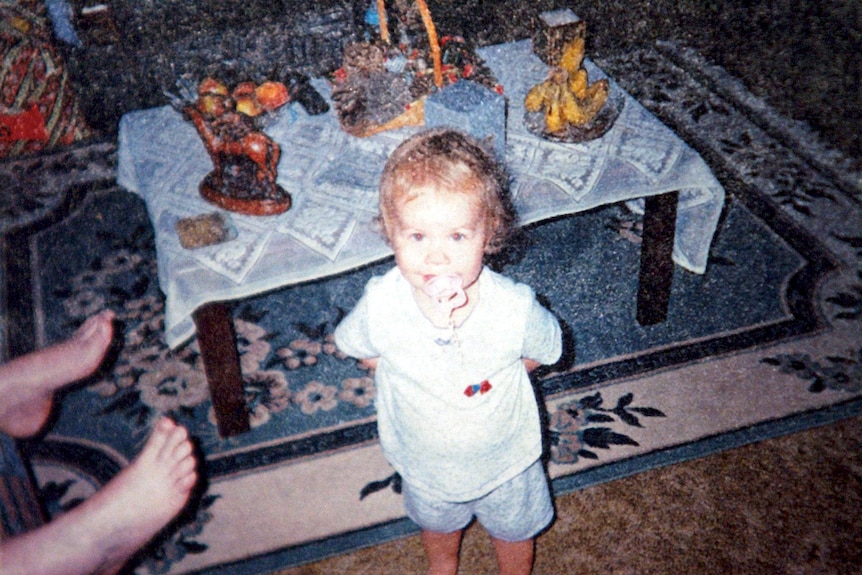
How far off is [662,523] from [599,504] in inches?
5.4

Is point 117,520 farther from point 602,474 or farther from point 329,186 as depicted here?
point 602,474

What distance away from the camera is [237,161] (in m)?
1.67

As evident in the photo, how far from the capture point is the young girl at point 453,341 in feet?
3.57

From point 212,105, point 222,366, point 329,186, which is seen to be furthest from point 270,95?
point 222,366

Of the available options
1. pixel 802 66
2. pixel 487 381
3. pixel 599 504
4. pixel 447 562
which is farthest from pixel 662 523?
pixel 802 66

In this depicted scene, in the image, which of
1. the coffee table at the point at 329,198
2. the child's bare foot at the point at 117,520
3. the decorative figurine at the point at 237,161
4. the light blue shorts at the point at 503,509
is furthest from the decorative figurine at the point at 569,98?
the child's bare foot at the point at 117,520

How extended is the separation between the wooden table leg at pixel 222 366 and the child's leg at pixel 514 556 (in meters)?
0.72

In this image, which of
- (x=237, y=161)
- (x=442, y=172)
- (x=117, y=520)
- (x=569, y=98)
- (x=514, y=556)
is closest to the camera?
(x=442, y=172)

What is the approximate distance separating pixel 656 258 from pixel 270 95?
110 centimetres

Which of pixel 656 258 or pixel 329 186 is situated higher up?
pixel 329 186

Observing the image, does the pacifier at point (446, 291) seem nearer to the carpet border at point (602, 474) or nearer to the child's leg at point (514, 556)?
the child's leg at point (514, 556)

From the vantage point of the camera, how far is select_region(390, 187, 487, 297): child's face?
107cm

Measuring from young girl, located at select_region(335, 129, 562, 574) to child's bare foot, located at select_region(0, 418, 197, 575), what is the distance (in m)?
0.40

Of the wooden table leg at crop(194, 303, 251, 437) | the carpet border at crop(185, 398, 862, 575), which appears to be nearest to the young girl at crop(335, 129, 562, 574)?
the carpet border at crop(185, 398, 862, 575)
